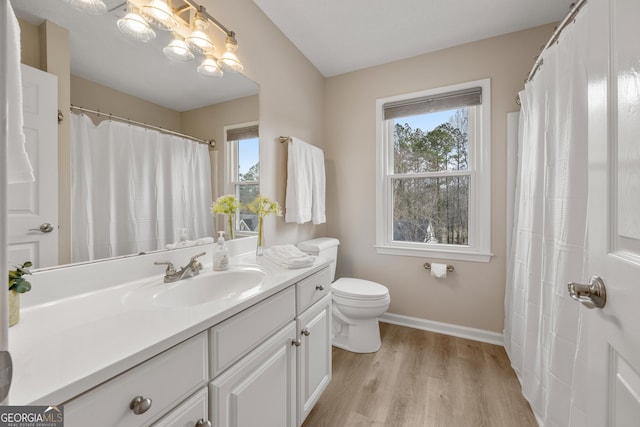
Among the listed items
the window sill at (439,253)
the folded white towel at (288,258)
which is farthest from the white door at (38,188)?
the window sill at (439,253)

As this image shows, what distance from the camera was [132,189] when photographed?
1056mm

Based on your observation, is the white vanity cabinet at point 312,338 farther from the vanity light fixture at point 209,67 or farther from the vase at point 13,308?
the vanity light fixture at point 209,67

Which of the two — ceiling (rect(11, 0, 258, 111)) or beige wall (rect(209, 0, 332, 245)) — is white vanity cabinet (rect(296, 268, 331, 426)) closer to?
beige wall (rect(209, 0, 332, 245))

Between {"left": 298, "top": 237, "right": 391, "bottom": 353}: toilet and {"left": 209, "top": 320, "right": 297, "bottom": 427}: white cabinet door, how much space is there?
0.82m

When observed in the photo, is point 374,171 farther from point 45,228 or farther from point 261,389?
point 45,228

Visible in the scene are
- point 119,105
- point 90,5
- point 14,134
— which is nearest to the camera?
point 14,134

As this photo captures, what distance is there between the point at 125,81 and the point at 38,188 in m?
0.54

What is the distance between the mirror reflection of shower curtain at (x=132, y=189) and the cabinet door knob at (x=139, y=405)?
64cm

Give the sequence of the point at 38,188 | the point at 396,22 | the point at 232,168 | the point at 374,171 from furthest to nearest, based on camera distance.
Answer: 1. the point at 374,171
2. the point at 396,22
3. the point at 232,168
4. the point at 38,188

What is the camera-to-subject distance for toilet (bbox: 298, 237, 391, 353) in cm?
185

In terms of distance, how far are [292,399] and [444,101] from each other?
2.43 metres

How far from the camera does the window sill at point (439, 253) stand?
2.07 meters

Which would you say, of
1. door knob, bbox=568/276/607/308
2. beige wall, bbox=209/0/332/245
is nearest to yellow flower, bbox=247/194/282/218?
beige wall, bbox=209/0/332/245

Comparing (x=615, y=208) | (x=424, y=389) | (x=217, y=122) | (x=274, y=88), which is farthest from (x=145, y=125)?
(x=424, y=389)
